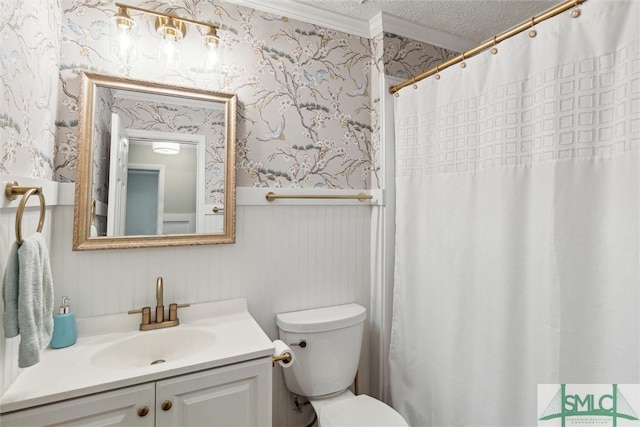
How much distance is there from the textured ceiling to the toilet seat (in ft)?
6.42

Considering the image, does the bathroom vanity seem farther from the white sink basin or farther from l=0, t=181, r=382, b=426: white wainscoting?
l=0, t=181, r=382, b=426: white wainscoting

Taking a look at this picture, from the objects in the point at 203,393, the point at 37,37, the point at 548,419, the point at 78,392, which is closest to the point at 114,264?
the point at 78,392

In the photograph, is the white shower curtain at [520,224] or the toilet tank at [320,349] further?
the toilet tank at [320,349]

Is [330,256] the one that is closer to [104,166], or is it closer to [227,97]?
[227,97]

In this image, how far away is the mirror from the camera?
1.31 metres

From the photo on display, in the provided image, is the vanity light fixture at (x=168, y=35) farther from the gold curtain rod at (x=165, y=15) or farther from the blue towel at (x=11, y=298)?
the blue towel at (x=11, y=298)

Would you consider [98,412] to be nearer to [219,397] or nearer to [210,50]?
[219,397]

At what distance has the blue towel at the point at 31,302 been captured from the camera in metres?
0.80

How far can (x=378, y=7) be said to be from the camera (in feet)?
5.53

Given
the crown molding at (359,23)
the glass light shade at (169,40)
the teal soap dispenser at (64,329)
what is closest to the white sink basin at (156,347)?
the teal soap dispenser at (64,329)

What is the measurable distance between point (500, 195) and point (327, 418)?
1180 mm

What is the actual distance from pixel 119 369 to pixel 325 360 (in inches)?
34.1

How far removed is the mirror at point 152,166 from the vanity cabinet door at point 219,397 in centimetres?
59

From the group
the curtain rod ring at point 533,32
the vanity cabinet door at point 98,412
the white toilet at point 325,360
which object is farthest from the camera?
the white toilet at point 325,360
